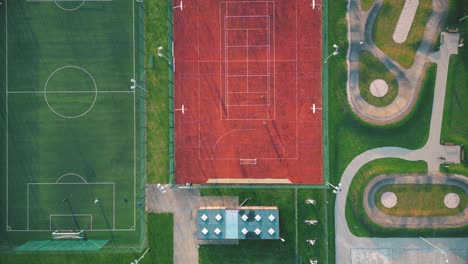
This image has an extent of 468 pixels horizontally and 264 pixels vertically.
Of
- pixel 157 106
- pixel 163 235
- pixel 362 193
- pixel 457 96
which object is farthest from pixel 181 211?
pixel 457 96

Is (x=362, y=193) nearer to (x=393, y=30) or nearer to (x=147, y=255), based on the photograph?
(x=393, y=30)

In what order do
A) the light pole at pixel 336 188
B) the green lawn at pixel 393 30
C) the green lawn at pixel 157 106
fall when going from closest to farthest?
1. the light pole at pixel 336 188
2. the green lawn at pixel 393 30
3. the green lawn at pixel 157 106

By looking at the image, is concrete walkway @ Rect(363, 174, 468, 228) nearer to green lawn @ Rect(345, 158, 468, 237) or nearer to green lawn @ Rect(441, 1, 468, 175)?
green lawn @ Rect(345, 158, 468, 237)

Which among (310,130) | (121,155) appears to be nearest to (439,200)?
(310,130)

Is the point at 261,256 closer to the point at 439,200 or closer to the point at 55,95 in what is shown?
the point at 439,200

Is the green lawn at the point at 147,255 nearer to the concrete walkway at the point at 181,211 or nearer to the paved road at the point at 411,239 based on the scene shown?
the concrete walkway at the point at 181,211

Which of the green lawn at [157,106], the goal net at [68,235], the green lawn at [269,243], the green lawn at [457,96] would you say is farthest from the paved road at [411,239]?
the goal net at [68,235]
